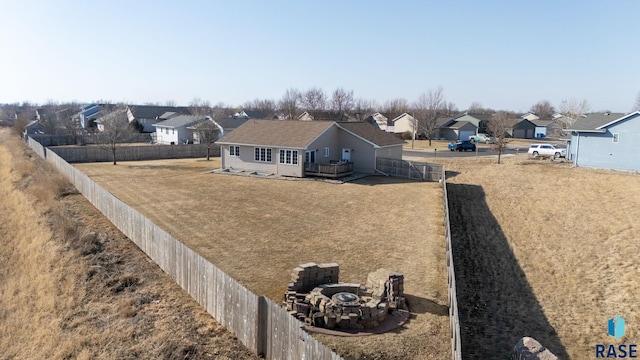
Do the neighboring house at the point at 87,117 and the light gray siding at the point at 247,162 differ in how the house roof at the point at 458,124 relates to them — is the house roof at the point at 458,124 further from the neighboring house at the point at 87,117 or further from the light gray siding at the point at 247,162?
the neighboring house at the point at 87,117

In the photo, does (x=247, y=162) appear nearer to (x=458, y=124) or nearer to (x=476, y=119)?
(x=458, y=124)

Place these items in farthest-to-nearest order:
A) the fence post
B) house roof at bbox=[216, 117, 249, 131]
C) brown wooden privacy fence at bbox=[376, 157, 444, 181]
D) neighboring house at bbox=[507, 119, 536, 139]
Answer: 1. neighboring house at bbox=[507, 119, 536, 139]
2. house roof at bbox=[216, 117, 249, 131]
3. brown wooden privacy fence at bbox=[376, 157, 444, 181]
4. the fence post

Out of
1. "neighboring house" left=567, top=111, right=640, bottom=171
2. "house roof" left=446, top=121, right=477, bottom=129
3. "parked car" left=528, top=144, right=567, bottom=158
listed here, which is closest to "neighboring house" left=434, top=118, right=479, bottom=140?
"house roof" left=446, top=121, right=477, bottom=129

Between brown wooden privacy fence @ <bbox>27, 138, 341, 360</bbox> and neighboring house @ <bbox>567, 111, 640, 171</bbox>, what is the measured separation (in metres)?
34.8

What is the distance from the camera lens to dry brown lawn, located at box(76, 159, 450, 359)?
1188cm

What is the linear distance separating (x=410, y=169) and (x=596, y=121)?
642 inches

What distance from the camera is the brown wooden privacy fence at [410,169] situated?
35.7m

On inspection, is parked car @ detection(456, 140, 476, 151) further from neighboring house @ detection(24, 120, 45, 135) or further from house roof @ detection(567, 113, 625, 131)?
neighboring house @ detection(24, 120, 45, 135)

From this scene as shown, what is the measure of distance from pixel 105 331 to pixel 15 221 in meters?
17.3

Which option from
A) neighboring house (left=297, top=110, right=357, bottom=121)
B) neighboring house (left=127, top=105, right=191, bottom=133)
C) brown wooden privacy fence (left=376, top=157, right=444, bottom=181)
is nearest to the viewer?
brown wooden privacy fence (left=376, top=157, right=444, bottom=181)

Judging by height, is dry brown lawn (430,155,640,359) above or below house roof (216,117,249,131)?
below

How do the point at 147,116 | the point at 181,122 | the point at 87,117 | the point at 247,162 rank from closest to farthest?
the point at 247,162
the point at 181,122
the point at 147,116
the point at 87,117

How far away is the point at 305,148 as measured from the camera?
116ft

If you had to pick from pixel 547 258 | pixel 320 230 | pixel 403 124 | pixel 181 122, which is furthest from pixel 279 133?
pixel 403 124
